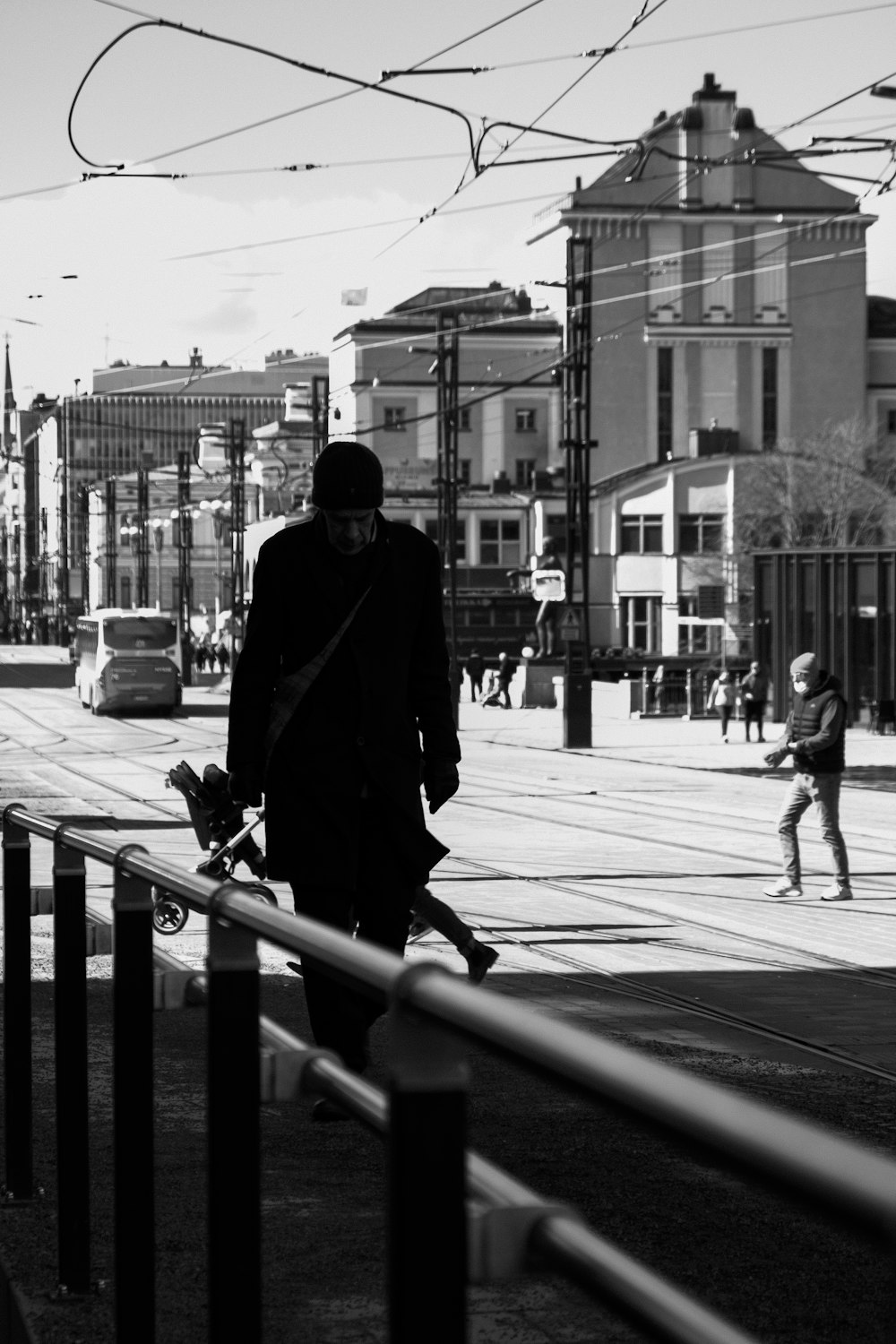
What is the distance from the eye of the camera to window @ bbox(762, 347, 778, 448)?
8650cm

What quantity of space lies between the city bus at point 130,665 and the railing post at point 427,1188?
4619 centimetres

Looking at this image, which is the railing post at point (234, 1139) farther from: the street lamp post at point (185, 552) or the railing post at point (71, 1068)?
the street lamp post at point (185, 552)

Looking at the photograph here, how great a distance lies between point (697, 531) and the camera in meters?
77.1

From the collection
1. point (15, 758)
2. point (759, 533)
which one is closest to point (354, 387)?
point (759, 533)

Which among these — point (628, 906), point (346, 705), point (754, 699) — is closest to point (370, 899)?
point (346, 705)

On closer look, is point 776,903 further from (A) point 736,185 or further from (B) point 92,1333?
(A) point 736,185

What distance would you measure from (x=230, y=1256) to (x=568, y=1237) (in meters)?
1.03

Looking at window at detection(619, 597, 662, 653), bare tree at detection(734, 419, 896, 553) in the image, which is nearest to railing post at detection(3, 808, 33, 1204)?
bare tree at detection(734, 419, 896, 553)

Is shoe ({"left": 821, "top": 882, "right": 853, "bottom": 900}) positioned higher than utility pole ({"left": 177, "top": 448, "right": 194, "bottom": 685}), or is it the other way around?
utility pole ({"left": 177, "top": 448, "right": 194, "bottom": 685})

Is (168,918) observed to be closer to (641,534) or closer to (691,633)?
(691,633)

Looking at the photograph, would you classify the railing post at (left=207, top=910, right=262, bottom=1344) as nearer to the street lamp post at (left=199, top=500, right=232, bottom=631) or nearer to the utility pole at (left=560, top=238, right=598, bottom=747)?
the utility pole at (left=560, top=238, right=598, bottom=747)

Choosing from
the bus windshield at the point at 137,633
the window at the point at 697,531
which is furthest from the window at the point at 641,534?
the bus windshield at the point at 137,633

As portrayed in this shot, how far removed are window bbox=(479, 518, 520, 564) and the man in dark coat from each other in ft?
273

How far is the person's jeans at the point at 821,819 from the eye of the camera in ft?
44.3
